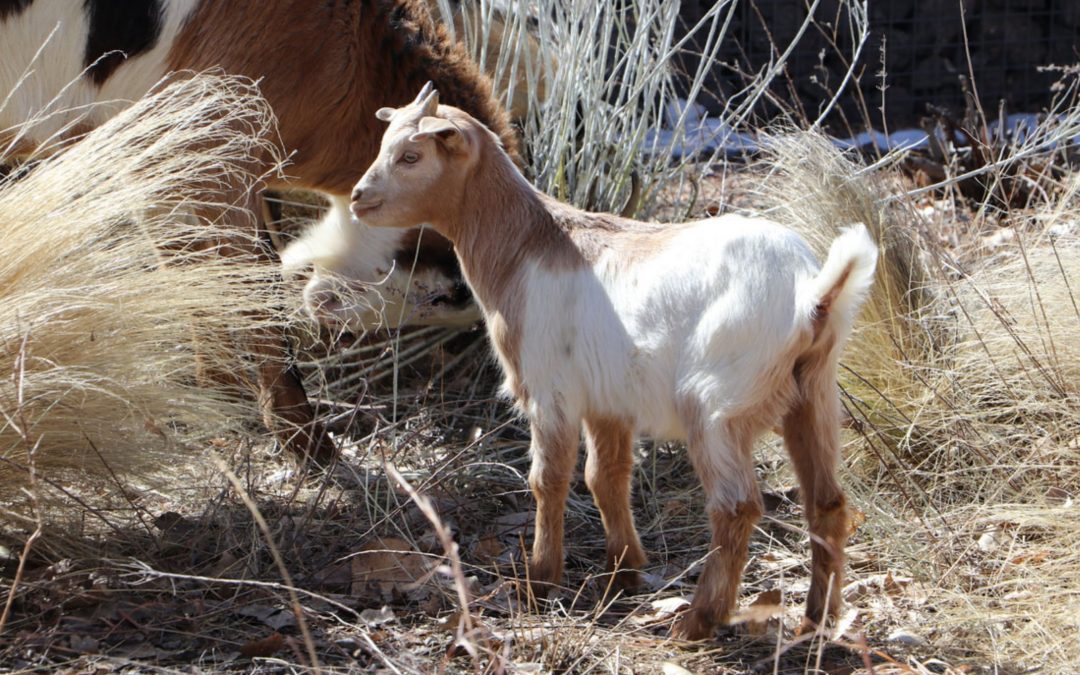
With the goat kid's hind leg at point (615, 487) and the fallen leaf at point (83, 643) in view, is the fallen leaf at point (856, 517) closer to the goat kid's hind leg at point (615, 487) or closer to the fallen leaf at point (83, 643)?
the goat kid's hind leg at point (615, 487)

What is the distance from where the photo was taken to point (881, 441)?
3.89 metres

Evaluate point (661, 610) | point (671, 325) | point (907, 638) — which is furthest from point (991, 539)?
point (671, 325)

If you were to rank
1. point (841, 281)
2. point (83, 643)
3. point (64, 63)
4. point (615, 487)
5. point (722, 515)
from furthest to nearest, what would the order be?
point (64, 63)
point (615, 487)
point (83, 643)
point (722, 515)
point (841, 281)

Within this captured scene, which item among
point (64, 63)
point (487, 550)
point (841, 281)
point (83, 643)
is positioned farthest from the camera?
point (64, 63)

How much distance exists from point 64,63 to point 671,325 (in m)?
2.58

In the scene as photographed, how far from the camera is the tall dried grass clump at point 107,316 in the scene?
3092 mm

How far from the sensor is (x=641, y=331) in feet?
9.70

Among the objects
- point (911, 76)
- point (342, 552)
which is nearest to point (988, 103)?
point (911, 76)

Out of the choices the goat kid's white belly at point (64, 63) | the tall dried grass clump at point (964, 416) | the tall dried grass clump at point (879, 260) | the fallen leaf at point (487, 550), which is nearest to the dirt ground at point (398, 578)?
the fallen leaf at point (487, 550)

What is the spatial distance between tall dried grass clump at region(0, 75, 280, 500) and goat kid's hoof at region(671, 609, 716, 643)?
1.34m

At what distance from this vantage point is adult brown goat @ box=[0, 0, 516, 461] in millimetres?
4230

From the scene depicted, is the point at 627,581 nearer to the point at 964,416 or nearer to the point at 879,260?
the point at 964,416

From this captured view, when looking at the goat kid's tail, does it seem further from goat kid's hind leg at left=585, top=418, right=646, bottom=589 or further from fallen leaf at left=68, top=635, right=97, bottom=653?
fallen leaf at left=68, top=635, right=97, bottom=653

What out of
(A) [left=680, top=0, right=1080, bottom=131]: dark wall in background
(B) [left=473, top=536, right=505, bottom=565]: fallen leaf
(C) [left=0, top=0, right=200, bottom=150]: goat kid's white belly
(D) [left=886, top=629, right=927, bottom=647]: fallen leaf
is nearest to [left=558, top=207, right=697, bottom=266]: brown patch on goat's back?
(B) [left=473, top=536, right=505, bottom=565]: fallen leaf
